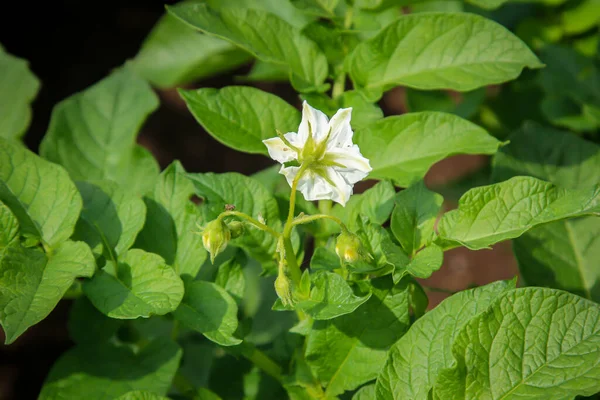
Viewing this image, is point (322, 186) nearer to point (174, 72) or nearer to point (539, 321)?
point (539, 321)

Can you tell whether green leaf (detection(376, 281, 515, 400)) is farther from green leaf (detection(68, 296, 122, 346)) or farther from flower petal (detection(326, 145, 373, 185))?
green leaf (detection(68, 296, 122, 346))

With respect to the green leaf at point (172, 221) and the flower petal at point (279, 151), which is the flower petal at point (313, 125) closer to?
the flower petal at point (279, 151)

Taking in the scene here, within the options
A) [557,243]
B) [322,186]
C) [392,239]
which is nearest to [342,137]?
[322,186]

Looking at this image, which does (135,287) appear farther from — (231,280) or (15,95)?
(15,95)

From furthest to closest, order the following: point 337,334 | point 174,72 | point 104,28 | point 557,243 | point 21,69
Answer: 1. point 104,28
2. point 174,72
3. point 21,69
4. point 557,243
5. point 337,334

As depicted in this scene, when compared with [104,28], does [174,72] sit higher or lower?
higher

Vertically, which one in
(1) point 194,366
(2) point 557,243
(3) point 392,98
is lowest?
(3) point 392,98

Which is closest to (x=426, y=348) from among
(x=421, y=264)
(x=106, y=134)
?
(x=421, y=264)
